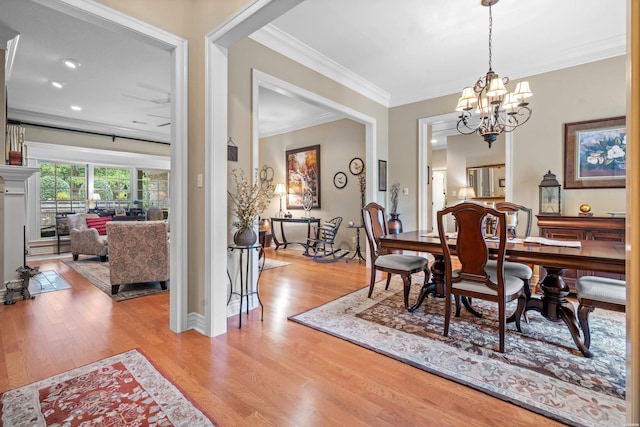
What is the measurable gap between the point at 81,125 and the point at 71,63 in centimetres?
321

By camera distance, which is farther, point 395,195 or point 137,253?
point 395,195

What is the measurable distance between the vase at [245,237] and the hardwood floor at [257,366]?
2.33 feet

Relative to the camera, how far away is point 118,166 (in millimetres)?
7242

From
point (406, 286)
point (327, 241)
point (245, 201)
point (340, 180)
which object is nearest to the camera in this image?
point (245, 201)

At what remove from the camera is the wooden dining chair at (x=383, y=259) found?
9.73 ft

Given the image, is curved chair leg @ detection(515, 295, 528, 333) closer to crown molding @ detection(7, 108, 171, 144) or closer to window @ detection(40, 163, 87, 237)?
crown molding @ detection(7, 108, 171, 144)

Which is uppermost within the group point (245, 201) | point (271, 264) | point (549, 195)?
point (549, 195)

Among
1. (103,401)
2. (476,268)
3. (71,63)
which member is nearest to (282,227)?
(71,63)

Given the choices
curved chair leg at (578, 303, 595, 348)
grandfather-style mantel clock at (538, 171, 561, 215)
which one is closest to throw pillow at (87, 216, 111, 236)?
curved chair leg at (578, 303, 595, 348)

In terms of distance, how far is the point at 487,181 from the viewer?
273 inches

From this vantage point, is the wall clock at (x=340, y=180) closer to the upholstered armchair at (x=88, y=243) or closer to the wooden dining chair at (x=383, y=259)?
the wooden dining chair at (x=383, y=259)

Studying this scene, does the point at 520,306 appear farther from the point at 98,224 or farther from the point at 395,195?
the point at 98,224

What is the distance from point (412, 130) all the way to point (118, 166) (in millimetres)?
6709

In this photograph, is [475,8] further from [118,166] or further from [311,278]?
[118,166]
